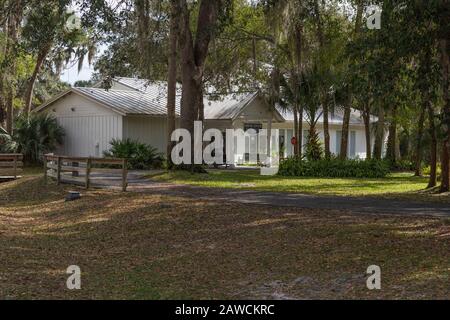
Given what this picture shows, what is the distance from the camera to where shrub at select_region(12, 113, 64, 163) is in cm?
3138

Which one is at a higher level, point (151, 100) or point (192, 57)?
point (192, 57)

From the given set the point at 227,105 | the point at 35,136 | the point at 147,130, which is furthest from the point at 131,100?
the point at 227,105

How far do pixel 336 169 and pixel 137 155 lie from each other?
8915mm

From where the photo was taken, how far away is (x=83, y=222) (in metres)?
14.4

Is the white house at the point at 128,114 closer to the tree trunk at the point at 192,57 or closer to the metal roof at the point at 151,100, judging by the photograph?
the metal roof at the point at 151,100

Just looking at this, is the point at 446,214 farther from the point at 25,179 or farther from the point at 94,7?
the point at 25,179

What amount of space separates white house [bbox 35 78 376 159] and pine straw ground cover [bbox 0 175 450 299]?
51.4ft

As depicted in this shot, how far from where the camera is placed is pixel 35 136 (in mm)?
31719

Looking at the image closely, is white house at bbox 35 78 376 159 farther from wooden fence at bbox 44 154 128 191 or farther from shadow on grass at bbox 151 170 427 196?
wooden fence at bbox 44 154 128 191

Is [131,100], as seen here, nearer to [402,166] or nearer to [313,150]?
[313,150]

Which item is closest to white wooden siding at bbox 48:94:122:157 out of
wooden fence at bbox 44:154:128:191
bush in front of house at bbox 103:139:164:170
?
bush in front of house at bbox 103:139:164:170

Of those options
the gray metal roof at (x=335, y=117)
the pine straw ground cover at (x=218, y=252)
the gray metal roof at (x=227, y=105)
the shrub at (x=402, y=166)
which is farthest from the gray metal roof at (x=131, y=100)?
the pine straw ground cover at (x=218, y=252)

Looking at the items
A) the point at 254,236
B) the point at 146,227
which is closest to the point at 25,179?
the point at 146,227
